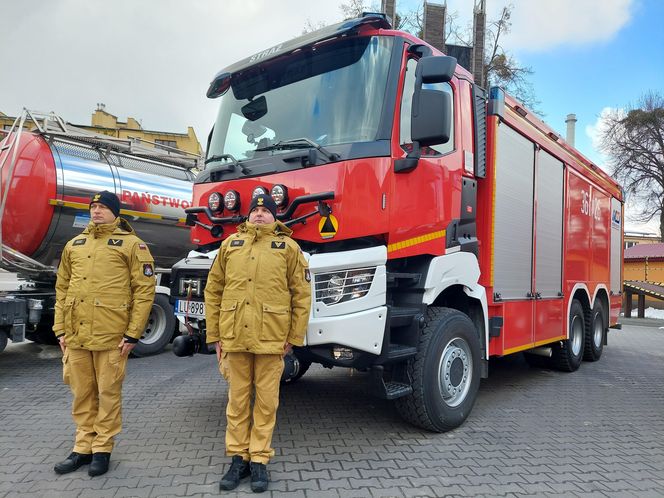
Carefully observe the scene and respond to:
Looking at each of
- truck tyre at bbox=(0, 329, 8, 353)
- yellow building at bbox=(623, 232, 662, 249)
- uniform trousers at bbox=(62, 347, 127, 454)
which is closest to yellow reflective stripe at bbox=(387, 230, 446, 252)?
uniform trousers at bbox=(62, 347, 127, 454)

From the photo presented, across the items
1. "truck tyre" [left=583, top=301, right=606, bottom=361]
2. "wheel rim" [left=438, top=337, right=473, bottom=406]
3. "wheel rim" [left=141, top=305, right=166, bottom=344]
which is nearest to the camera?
"wheel rim" [left=438, top=337, right=473, bottom=406]

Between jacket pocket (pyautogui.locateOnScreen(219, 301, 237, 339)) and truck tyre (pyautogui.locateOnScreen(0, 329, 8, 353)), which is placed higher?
jacket pocket (pyautogui.locateOnScreen(219, 301, 237, 339))

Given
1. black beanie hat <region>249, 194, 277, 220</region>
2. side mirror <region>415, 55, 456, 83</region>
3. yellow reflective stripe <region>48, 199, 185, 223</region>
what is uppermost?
side mirror <region>415, 55, 456, 83</region>

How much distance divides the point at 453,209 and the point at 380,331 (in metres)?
1.34

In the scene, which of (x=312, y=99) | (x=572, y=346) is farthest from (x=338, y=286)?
(x=572, y=346)

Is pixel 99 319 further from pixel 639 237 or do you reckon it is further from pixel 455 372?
pixel 639 237

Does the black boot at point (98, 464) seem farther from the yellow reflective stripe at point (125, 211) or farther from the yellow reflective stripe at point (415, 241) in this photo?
the yellow reflective stripe at point (125, 211)

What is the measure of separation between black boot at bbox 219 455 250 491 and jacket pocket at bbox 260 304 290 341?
2.63ft

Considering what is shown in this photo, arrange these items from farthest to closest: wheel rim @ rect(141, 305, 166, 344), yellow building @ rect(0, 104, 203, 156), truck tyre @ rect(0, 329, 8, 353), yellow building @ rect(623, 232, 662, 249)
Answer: yellow building @ rect(623, 232, 662, 249) < yellow building @ rect(0, 104, 203, 156) < wheel rim @ rect(141, 305, 166, 344) < truck tyre @ rect(0, 329, 8, 353)

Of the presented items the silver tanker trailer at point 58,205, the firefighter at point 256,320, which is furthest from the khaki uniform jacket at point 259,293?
the silver tanker trailer at point 58,205

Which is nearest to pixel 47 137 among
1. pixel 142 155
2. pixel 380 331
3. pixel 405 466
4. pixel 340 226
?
pixel 142 155

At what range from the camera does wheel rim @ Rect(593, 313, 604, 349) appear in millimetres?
7997

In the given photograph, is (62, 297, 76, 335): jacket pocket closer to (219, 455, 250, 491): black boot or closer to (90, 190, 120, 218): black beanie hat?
(90, 190, 120, 218): black beanie hat

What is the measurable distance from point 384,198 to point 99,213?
196 cm
